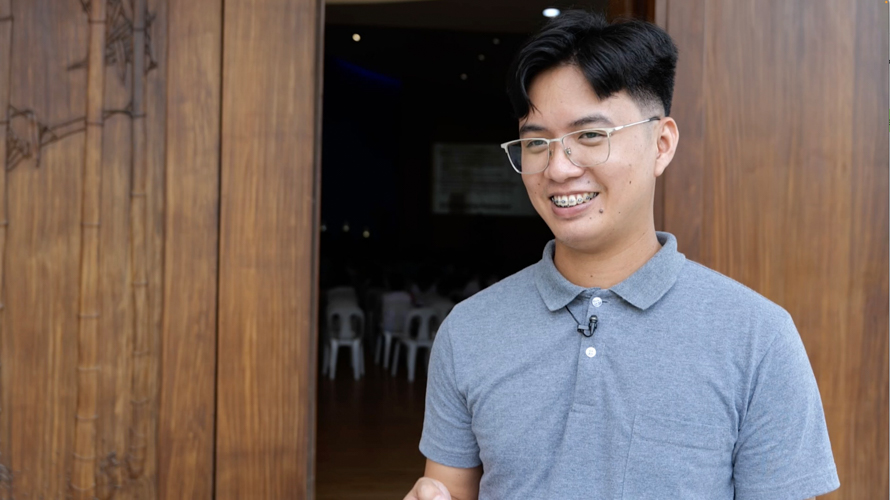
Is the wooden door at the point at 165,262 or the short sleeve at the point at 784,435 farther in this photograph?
the wooden door at the point at 165,262

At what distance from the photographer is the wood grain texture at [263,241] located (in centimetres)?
207

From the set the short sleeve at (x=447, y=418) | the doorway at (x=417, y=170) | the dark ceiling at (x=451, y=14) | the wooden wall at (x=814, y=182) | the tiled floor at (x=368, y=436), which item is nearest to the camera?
the short sleeve at (x=447, y=418)

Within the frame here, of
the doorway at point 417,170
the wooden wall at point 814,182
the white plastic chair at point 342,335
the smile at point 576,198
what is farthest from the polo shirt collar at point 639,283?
the doorway at point 417,170

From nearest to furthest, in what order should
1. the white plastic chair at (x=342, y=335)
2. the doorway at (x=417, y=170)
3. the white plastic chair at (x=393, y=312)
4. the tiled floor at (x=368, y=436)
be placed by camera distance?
the tiled floor at (x=368, y=436), the white plastic chair at (x=342, y=335), the white plastic chair at (x=393, y=312), the doorway at (x=417, y=170)

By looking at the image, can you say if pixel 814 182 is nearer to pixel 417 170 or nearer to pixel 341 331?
pixel 341 331

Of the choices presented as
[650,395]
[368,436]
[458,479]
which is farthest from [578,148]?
[368,436]

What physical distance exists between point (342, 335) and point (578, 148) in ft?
20.0

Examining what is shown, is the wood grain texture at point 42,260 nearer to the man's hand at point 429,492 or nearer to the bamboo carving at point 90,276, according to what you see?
the bamboo carving at point 90,276

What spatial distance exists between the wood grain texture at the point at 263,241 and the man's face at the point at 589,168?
107 centimetres

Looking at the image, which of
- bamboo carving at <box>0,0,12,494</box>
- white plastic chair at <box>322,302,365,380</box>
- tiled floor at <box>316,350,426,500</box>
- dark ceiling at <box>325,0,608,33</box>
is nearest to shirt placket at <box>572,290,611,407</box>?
bamboo carving at <box>0,0,12,494</box>

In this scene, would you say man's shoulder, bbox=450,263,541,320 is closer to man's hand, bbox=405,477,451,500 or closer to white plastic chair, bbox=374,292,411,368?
man's hand, bbox=405,477,451,500

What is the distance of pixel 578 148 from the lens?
1156 mm

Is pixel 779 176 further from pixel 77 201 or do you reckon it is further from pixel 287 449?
pixel 77 201

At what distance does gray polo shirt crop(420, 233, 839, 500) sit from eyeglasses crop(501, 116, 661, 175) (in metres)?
0.20
